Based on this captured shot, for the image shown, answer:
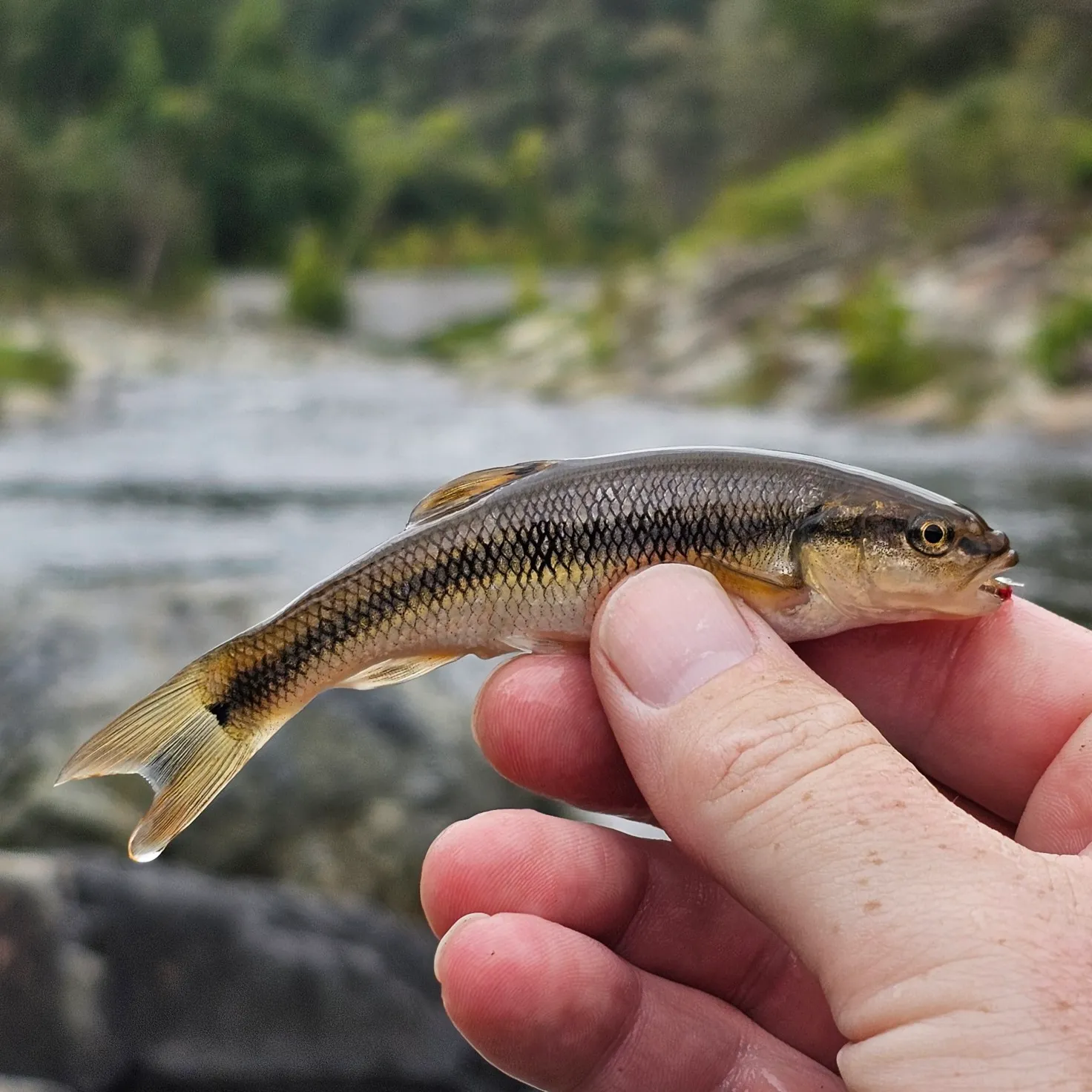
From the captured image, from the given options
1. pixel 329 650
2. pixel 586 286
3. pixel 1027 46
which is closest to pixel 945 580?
pixel 329 650

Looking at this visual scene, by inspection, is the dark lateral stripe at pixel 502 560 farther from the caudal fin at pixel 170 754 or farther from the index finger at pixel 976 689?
the index finger at pixel 976 689

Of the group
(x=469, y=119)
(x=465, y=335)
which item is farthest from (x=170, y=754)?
(x=469, y=119)

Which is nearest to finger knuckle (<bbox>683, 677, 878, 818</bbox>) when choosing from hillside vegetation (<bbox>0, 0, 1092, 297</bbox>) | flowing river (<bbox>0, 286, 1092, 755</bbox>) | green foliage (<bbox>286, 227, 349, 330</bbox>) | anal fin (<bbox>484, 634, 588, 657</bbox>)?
anal fin (<bbox>484, 634, 588, 657</bbox>)

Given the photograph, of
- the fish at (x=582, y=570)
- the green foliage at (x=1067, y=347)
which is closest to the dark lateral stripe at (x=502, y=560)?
the fish at (x=582, y=570)

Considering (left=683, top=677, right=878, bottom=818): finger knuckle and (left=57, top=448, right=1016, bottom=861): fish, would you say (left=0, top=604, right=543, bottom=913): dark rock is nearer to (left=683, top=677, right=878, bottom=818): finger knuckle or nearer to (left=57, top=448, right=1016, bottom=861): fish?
(left=57, top=448, right=1016, bottom=861): fish

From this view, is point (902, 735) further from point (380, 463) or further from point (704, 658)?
point (380, 463)
